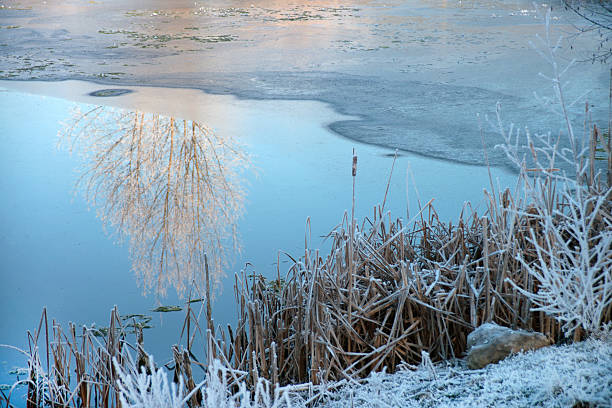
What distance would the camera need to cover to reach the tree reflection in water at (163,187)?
12.4 feet

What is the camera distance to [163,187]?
4.68m

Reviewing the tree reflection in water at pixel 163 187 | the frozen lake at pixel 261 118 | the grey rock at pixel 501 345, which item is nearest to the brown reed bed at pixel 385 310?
the grey rock at pixel 501 345

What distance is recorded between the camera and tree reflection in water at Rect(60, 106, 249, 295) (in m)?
3.79

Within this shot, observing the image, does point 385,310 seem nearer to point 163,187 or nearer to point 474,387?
point 474,387

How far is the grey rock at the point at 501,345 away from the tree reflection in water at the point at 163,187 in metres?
1.68

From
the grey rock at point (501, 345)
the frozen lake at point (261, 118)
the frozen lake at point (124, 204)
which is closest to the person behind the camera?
the grey rock at point (501, 345)

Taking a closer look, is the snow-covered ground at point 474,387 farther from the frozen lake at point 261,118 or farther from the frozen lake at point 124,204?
the frozen lake at point 124,204

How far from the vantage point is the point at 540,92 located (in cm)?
723

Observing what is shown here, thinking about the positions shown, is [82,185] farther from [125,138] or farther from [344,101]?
[344,101]

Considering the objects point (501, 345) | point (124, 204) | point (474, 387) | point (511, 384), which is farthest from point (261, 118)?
point (511, 384)

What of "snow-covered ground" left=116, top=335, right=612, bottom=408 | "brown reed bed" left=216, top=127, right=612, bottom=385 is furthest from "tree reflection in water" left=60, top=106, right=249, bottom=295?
"snow-covered ground" left=116, top=335, right=612, bottom=408

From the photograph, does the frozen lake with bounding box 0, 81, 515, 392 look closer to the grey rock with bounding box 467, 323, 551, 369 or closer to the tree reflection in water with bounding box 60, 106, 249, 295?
the tree reflection in water with bounding box 60, 106, 249, 295

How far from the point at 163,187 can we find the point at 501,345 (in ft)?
10.1

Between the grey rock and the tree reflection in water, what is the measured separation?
1.68 metres
